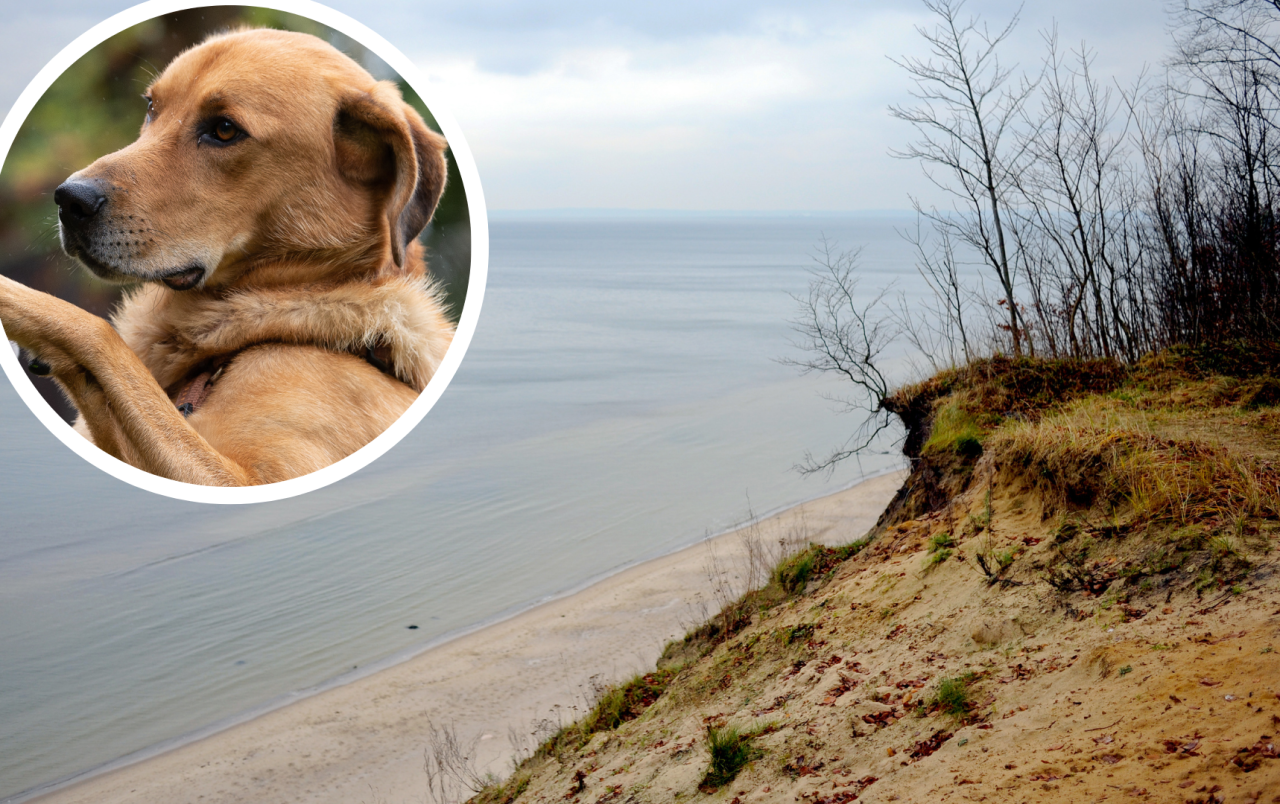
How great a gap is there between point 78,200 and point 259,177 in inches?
14.4

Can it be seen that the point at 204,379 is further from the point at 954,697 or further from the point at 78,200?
the point at 954,697

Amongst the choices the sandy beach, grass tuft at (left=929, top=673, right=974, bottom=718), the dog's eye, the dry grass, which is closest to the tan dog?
the dog's eye

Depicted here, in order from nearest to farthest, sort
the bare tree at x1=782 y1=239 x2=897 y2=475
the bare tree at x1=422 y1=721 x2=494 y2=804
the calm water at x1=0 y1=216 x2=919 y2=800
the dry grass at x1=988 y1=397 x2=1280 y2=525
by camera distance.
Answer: the dry grass at x1=988 y1=397 x2=1280 y2=525 → the bare tree at x1=422 y1=721 x2=494 y2=804 → the calm water at x1=0 y1=216 x2=919 y2=800 → the bare tree at x1=782 y1=239 x2=897 y2=475

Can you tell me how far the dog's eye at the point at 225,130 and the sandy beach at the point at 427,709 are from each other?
1106 cm

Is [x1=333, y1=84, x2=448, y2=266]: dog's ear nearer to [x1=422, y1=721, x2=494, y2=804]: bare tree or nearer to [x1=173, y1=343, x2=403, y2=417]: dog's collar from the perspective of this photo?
[x1=173, y1=343, x2=403, y2=417]: dog's collar

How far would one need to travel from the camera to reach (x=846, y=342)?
965 inches

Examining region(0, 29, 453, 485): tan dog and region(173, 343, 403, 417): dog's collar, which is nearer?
region(0, 29, 453, 485): tan dog

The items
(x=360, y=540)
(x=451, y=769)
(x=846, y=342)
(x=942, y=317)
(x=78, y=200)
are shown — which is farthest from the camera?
(x=942, y=317)

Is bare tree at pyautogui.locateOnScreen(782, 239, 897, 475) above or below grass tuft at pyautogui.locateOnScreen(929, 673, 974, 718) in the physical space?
above

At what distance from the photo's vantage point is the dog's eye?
6.19 feet

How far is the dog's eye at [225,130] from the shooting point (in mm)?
1888

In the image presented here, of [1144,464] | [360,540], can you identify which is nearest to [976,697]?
[1144,464]

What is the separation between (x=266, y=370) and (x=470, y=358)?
155ft

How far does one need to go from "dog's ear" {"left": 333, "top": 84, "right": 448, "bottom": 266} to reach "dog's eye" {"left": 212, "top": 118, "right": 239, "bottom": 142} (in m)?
0.23
